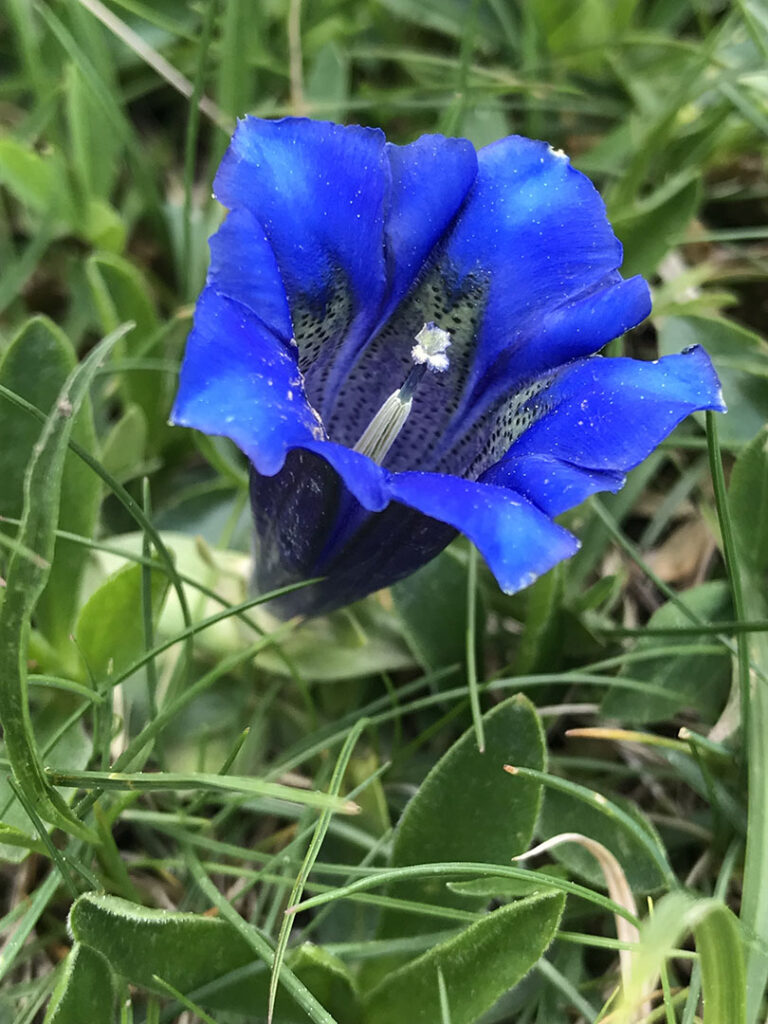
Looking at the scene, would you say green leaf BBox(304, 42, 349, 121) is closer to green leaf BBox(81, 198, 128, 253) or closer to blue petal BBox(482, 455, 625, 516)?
green leaf BBox(81, 198, 128, 253)

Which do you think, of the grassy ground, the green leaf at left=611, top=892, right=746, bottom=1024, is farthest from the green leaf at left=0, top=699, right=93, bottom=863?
the green leaf at left=611, top=892, right=746, bottom=1024

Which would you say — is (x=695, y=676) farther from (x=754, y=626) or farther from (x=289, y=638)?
(x=289, y=638)

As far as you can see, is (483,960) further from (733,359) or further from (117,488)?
(733,359)

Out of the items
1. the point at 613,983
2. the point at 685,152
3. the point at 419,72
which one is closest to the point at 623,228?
the point at 685,152

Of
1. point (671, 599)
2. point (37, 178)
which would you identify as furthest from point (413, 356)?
point (37, 178)

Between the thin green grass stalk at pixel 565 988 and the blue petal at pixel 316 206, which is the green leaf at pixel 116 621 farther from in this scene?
the thin green grass stalk at pixel 565 988

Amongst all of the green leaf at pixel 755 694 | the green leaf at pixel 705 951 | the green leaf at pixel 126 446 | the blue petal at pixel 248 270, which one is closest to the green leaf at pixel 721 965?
the green leaf at pixel 705 951

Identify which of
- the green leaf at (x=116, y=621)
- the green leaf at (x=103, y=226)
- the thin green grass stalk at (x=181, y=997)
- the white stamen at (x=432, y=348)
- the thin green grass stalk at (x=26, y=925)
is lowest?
the thin green grass stalk at (x=181, y=997)
